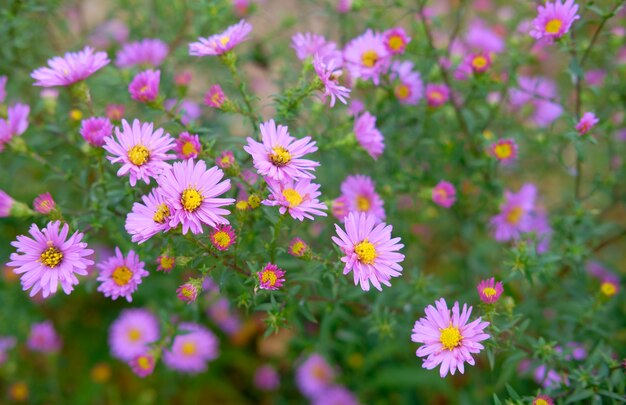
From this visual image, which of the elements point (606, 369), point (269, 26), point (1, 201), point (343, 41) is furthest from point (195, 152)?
point (269, 26)

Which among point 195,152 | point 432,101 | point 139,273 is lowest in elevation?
point 139,273

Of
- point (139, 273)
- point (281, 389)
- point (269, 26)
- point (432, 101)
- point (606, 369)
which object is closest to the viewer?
point (139, 273)

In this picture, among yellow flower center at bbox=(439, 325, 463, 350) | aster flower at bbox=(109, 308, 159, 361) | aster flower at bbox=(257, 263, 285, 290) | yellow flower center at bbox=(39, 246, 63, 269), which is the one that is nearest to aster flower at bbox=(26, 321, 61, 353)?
aster flower at bbox=(109, 308, 159, 361)

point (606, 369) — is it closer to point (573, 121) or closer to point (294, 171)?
point (573, 121)

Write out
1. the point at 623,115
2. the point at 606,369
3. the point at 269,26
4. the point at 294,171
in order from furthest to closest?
the point at 269,26 → the point at 623,115 → the point at 606,369 → the point at 294,171

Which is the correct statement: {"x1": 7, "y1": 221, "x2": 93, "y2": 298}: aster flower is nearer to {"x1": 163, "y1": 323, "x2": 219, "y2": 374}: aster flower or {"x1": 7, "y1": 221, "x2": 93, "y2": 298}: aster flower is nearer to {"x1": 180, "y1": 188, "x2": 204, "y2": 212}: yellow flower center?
{"x1": 180, "y1": 188, "x2": 204, "y2": 212}: yellow flower center

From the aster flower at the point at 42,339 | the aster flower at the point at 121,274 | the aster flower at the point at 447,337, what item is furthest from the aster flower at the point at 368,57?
the aster flower at the point at 42,339
